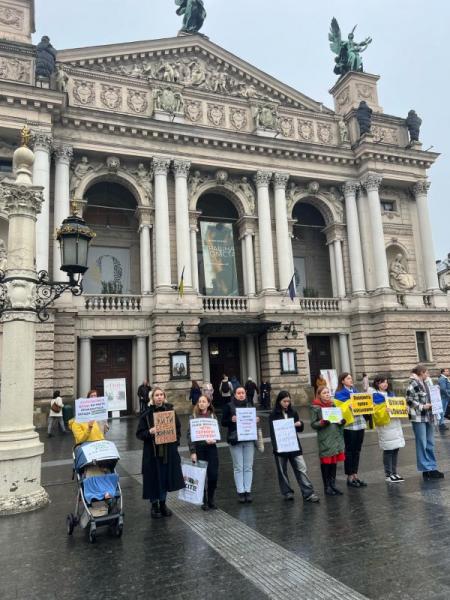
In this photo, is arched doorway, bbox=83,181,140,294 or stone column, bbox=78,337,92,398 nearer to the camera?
stone column, bbox=78,337,92,398

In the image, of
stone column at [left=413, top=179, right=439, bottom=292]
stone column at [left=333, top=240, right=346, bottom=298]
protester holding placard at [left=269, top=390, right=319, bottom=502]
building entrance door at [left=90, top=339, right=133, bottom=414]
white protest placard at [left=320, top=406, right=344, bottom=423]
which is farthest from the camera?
stone column at [left=413, top=179, right=439, bottom=292]

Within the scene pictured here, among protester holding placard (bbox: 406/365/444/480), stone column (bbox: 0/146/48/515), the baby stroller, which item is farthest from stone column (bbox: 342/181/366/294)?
the baby stroller

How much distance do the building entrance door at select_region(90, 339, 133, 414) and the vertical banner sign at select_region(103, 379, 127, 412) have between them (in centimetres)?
181

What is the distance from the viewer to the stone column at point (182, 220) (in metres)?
25.6

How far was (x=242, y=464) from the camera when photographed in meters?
7.62

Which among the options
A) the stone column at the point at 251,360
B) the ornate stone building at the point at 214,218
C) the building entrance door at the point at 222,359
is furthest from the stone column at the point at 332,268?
the building entrance door at the point at 222,359

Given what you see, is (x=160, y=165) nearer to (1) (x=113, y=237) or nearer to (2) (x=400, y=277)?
(1) (x=113, y=237)

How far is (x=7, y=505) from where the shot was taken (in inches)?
286

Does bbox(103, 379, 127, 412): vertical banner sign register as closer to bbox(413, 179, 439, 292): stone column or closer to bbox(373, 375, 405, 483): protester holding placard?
bbox(373, 375, 405, 483): protester holding placard

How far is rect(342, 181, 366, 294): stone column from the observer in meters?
30.2

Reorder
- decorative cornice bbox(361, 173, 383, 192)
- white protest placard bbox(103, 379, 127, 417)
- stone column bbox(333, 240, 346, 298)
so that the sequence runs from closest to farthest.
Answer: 1. white protest placard bbox(103, 379, 127, 417)
2. stone column bbox(333, 240, 346, 298)
3. decorative cornice bbox(361, 173, 383, 192)

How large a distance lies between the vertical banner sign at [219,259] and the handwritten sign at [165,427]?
20.2 meters

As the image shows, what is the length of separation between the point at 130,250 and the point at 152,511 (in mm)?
23283

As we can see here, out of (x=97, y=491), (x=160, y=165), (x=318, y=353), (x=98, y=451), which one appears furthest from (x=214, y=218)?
(x=97, y=491)
